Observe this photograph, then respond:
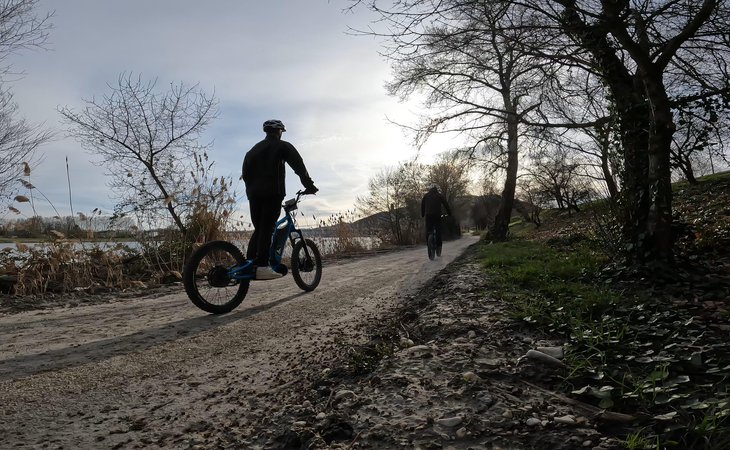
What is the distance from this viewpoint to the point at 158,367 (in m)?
2.85

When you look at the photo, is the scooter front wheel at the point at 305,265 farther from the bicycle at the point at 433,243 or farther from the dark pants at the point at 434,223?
the dark pants at the point at 434,223

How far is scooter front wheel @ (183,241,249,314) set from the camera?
457 centimetres

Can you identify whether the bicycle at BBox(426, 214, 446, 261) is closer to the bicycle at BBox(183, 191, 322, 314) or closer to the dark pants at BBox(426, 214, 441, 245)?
the dark pants at BBox(426, 214, 441, 245)

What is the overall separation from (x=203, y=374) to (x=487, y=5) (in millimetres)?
4454

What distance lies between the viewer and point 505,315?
11.1ft

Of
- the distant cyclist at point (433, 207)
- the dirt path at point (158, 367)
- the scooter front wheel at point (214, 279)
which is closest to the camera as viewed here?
the dirt path at point (158, 367)

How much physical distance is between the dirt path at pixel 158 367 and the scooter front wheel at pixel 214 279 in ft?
0.49

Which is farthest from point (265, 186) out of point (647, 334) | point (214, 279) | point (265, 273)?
point (647, 334)

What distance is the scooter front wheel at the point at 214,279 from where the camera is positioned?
4574 mm

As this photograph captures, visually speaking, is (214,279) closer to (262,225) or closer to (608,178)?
(262,225)

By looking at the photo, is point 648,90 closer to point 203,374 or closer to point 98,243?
point 203,374

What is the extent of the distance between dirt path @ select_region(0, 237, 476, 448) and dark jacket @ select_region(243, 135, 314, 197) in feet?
4.45

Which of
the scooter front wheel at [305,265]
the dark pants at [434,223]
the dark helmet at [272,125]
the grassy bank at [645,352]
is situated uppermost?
the dark helmet at [272,125]

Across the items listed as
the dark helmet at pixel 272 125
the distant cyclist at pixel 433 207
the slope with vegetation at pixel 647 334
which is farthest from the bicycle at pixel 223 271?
the distant cyclist at pixel 433 207
